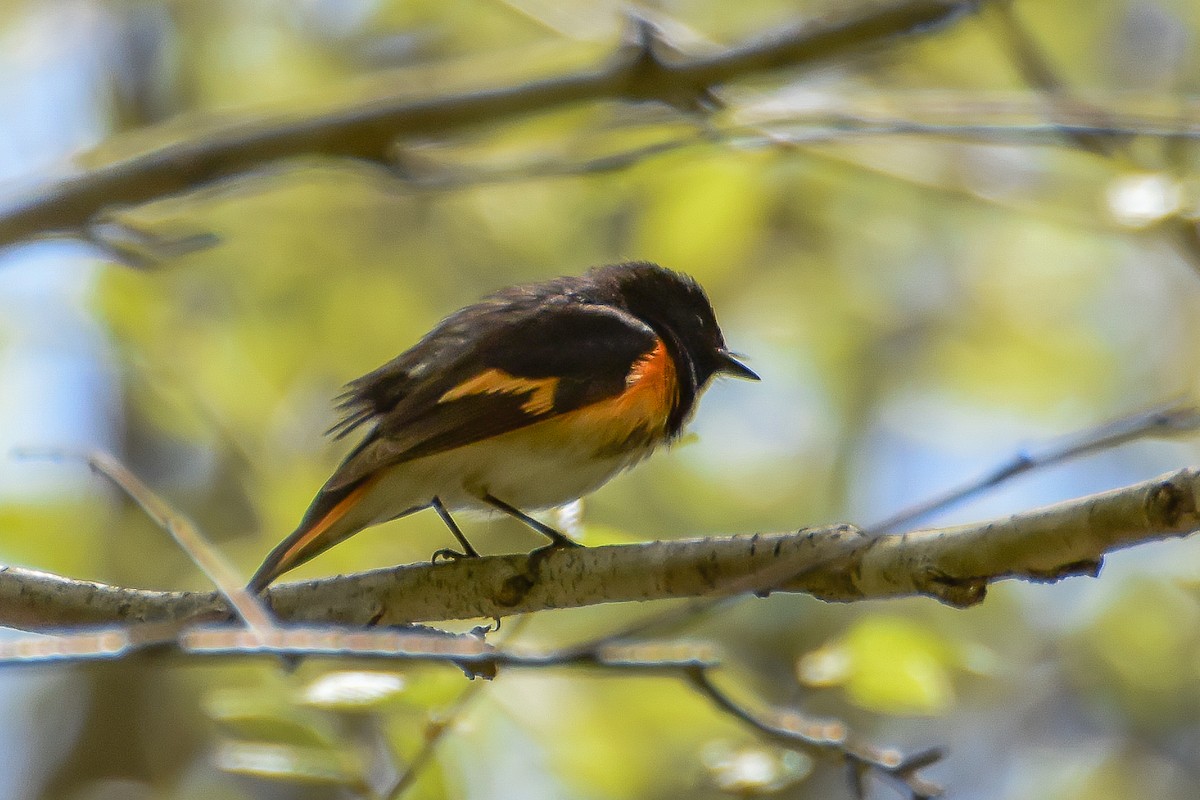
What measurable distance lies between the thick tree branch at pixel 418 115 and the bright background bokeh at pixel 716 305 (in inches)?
4.7

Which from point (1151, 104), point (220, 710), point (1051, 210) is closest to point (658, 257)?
point (1051, 210)

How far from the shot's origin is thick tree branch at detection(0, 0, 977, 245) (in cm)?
350

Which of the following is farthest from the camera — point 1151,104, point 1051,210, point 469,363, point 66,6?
point 66,6

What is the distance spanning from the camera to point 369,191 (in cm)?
713

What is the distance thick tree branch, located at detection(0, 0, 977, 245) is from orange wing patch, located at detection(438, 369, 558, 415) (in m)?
0.70

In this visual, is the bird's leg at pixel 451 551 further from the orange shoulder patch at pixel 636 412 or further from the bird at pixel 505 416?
the orange shoulder patch at pixel 636 412

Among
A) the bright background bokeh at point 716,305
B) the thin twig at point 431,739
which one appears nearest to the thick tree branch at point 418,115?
the bright background bokeh at point 716,305

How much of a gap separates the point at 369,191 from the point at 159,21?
197 cm

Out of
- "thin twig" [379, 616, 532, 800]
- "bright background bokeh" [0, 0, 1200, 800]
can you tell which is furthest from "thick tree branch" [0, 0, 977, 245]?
"thin twig" [379, 616, 532, 800]

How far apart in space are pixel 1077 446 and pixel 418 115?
2483 millimetres

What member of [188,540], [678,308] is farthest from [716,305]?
[188,540]

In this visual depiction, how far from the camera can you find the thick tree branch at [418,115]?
3496mm

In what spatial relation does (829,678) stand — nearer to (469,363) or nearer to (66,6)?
(469,363)

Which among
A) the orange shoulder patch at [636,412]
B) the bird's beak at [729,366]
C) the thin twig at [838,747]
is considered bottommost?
the thin twig at [838,747]
